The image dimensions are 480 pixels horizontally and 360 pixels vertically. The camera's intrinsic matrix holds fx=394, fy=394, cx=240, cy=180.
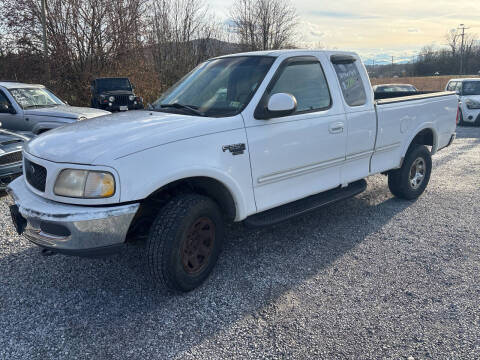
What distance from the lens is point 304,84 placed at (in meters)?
4.03

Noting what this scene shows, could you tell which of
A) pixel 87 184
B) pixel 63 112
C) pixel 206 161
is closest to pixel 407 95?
pixel 206 161

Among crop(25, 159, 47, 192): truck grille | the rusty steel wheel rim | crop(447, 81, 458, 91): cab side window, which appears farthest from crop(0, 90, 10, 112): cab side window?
crop(447, 81, 458, 91): cab side window

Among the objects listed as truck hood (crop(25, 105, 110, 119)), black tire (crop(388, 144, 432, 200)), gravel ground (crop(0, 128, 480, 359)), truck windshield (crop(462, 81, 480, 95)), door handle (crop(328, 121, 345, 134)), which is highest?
truck hood (crop(25, 105, 110, 119))

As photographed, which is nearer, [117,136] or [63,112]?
[117,136]

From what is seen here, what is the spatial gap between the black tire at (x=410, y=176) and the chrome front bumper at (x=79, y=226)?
13.0 feet

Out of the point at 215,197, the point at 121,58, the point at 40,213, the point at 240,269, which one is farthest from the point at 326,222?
the point at 121,58

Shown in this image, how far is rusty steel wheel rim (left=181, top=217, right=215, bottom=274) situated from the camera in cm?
315

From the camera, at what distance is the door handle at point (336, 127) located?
13.5 ft

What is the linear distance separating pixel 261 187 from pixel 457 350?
6.20 ft

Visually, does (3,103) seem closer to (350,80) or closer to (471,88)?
(350,80)

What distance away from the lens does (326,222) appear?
4.82 m

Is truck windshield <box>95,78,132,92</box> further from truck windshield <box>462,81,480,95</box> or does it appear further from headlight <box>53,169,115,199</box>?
headlight <box>53,169,115,199</box>

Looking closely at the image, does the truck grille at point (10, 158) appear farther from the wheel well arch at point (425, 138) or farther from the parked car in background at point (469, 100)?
the parked car in background at point (469, 100)

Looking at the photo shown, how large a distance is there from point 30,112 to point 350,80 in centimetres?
673
